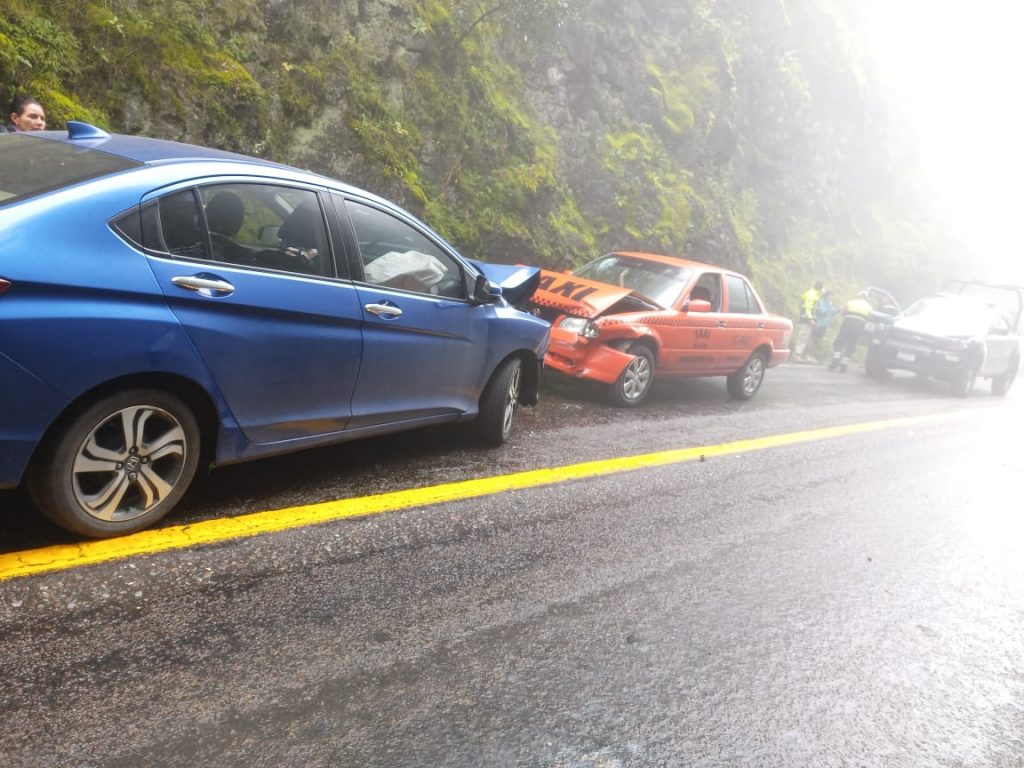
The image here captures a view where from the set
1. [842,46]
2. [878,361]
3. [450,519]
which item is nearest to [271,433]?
[450,519]

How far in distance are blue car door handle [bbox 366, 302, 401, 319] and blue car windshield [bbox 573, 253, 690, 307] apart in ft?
15.3

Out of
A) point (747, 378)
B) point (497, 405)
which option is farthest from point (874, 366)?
point (497, 405)

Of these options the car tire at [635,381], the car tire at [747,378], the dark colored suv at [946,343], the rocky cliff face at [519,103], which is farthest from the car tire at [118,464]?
the dark colored suv at [946,343]

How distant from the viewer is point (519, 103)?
14.3 meters

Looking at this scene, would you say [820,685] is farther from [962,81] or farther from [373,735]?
[962,81]

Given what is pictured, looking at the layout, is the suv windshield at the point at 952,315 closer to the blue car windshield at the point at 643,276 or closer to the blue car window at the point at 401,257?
the blue car windshield at the point at 643,276

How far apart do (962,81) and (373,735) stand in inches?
1830

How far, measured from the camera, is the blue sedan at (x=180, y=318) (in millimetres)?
2859

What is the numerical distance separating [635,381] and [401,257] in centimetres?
412

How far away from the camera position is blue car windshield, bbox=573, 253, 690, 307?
28.5 feet

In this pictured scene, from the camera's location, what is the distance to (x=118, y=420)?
314 cm

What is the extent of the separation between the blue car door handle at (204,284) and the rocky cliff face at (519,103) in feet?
17.3

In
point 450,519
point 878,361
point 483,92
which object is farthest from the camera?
point 878,361

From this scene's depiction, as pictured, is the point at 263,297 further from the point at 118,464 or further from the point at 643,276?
the point at 643,276
